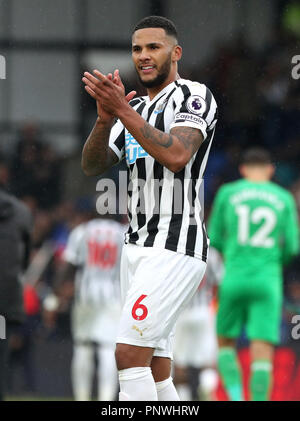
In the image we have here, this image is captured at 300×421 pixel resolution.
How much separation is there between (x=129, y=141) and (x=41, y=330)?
19.4 ft

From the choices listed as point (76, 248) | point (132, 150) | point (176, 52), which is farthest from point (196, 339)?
point (176, 52)

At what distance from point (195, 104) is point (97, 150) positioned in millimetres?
503

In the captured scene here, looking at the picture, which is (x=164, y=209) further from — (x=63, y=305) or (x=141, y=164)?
(x=63, y=305)

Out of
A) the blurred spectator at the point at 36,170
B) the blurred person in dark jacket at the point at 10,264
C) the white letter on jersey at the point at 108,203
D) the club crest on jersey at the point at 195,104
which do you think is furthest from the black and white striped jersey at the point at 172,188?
the blurred spectator at the point at 36,170

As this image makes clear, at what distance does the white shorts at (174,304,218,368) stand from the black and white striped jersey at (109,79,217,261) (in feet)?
19.1

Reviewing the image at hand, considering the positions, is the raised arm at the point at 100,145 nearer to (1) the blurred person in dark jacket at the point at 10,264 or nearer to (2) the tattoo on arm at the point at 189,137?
(2) the tattoo on arm at the point at 189,137

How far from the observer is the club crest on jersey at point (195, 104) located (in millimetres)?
4480

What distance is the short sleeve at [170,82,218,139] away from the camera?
4441mm

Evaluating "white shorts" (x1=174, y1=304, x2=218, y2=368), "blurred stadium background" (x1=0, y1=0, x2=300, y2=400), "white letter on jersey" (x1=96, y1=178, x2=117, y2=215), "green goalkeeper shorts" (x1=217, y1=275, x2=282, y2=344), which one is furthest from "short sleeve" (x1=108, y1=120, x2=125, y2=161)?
"blurred stadium background" (x1=0, y1=0, x2=300, y2=400)

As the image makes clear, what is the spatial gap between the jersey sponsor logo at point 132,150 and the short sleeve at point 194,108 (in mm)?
230

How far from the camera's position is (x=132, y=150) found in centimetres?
467

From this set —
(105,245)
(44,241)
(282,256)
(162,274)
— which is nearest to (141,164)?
(162,274)

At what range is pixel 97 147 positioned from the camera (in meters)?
4.63

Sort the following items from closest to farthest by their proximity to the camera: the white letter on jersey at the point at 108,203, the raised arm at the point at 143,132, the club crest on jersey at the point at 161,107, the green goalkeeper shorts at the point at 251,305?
the raised arm at the point at 143,132 → the club crest on jersey at the point at 161,107 → the green goalkeeper shorts at the point at 251,305 → the white letter on jersey at the point at 108,203
